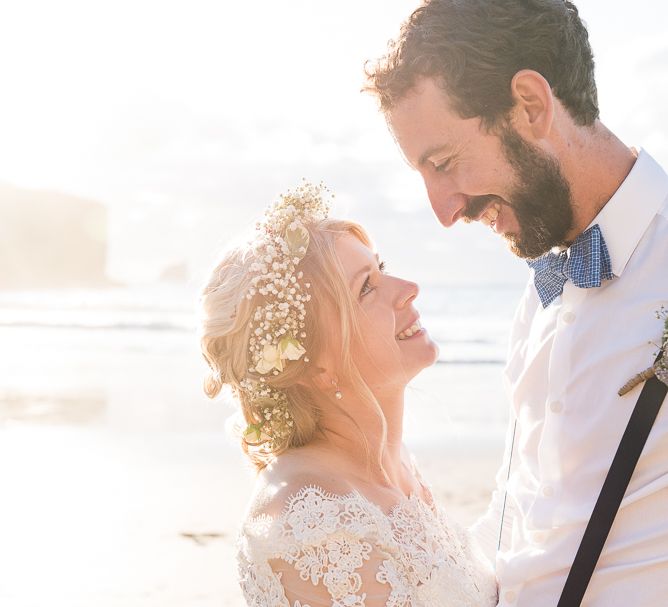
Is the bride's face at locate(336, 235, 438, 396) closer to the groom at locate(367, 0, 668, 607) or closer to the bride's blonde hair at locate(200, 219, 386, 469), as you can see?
the bride's blonde hair at locate(200, 219, 386, 469)

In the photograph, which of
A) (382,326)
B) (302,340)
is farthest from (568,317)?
(302,340)

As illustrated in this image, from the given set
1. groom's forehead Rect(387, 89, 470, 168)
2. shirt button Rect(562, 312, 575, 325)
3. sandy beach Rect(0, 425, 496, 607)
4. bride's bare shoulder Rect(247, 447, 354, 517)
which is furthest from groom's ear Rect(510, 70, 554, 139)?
sandy beach Rect(0, 425, 496, 607)

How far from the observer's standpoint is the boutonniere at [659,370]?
95.0 inches

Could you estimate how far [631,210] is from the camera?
9.07ft

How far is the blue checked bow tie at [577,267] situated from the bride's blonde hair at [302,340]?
0.81 metres

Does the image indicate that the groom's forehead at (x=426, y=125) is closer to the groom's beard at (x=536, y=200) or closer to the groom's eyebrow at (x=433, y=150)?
the groom's eyebrow at (x=433, y=150)

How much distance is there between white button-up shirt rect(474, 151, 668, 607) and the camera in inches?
99.7

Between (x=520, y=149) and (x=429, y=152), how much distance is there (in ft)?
1.13

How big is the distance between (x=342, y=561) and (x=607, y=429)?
3.30ft

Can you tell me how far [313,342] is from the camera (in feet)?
11.4

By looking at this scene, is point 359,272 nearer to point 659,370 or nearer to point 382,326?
point 382,326

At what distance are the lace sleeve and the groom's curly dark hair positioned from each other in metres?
1.56

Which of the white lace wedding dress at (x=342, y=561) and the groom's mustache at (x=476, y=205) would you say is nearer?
the white lace wedding dress at (x=342, y=561)

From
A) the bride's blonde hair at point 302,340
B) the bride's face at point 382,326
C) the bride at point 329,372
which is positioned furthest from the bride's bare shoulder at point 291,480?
the bride's face at point 382,326
